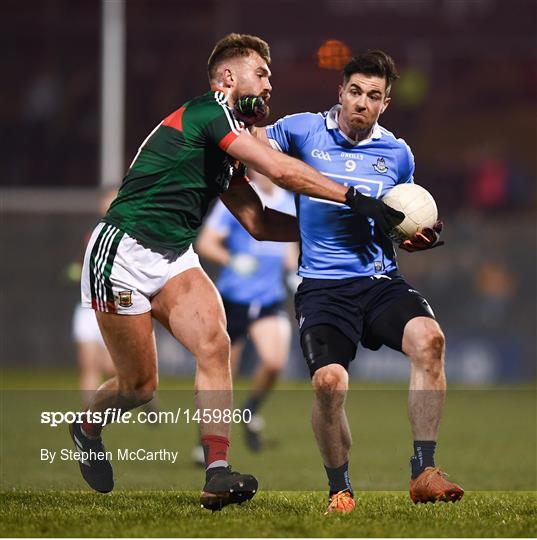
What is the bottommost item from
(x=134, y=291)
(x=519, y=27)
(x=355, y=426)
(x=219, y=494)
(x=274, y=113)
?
(x=355, y=426)

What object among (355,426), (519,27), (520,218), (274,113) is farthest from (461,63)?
(355,426)

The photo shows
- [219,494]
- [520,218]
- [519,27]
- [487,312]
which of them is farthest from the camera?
[519,27]

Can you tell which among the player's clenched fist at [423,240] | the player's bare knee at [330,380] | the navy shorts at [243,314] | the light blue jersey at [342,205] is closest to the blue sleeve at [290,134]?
the light blue jersey at [342,205]

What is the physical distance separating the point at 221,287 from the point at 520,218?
8.84m

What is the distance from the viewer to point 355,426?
37.8 feet

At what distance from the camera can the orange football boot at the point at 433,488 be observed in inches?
225

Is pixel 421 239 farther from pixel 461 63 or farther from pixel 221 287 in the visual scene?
pixel 461 63

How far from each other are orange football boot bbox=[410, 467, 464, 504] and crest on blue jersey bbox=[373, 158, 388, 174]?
1.56m

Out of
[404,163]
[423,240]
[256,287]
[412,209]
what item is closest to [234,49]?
[404,163]

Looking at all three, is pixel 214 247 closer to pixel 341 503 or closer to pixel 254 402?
pixel 254 402

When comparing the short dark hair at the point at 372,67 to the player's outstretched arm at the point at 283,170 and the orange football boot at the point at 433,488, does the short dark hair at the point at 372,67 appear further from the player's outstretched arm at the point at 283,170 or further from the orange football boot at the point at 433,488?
the orange football boot at the point at 433,488

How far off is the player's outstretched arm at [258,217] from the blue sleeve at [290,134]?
0.28m

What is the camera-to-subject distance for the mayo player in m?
6.07

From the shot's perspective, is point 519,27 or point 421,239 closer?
point 421,239
